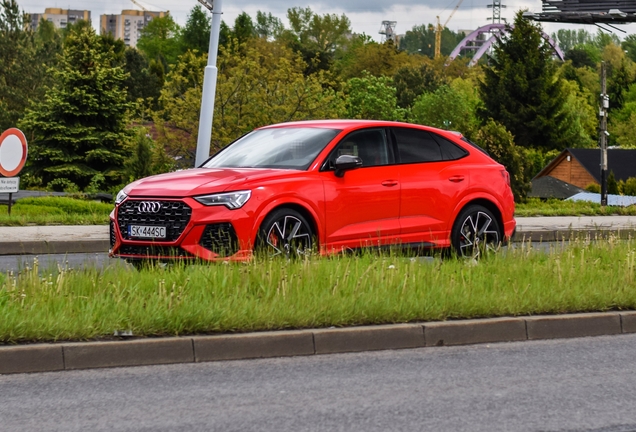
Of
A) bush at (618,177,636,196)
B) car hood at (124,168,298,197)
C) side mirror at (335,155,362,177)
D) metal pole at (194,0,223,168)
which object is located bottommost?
bush at (618,177,636,196)

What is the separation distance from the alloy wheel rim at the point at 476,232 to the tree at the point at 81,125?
119 ft

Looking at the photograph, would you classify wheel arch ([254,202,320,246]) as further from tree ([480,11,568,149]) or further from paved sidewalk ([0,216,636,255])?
tree ([480,11,568,149])

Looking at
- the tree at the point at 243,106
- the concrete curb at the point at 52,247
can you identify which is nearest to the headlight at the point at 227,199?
the concrete curb at the point at 52,247

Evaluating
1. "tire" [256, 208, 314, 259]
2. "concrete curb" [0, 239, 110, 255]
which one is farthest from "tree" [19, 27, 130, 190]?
"tire" [256, 208, 314, 259]

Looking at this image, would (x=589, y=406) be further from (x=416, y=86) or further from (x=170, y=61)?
(x=170, y=61)

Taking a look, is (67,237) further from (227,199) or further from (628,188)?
(628,188)

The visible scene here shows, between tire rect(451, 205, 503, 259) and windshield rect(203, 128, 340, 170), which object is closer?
windshield rect(203, 128, 340, 170)

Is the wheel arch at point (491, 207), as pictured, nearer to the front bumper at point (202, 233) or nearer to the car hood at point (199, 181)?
the car hood at point (199, 181)

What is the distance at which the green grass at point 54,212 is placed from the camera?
63.9ft

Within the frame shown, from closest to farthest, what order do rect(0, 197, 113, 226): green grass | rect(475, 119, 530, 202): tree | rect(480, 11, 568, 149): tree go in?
rect(0, 197, 113, 226): green grass
rect(475, 119, 530, 202): tree
rect(480, 11, 568, 149): tree

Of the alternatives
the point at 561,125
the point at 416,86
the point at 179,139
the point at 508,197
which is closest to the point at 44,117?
the point at 179,139

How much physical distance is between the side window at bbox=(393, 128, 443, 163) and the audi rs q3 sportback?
1cm

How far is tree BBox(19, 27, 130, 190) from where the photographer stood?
1900 inches

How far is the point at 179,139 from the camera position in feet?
142
